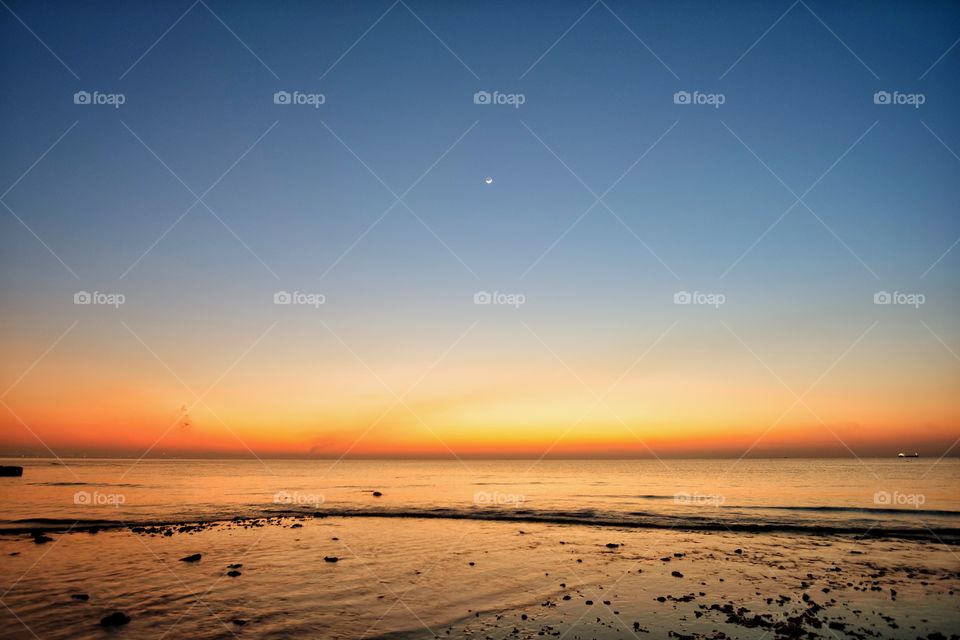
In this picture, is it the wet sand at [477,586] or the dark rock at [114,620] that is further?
the dark rock at [114,620]

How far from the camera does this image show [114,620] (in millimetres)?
14477

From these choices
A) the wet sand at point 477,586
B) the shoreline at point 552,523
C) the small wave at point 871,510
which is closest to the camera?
the wet sand at point 477,586

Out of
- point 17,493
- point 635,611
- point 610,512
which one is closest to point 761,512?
point 610,512

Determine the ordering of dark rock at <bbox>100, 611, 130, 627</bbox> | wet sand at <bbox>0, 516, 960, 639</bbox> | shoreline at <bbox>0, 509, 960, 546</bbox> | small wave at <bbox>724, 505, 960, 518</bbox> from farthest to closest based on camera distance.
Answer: small wave at <bbox>724, 505, 960, 518</bbox>, shoreline at <bbox>0, 509, 960, 546</bbox>, dark rock at <bbox>100, 611, 130, 627</bbox>, wet sand at <bbox>0, 516, 960, 639</bbox>

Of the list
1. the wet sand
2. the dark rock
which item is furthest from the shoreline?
the dark rock

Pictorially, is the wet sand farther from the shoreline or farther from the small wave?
the small wave

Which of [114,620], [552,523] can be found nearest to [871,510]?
[552,523]

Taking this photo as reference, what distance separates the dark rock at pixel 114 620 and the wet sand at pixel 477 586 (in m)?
0.09

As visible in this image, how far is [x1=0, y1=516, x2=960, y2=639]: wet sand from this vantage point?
45.6ft

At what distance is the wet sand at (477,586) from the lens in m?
13.9

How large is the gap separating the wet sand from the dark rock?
0.09 meters

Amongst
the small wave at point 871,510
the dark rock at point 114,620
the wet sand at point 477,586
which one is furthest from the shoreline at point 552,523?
the dark rock at point 114,620

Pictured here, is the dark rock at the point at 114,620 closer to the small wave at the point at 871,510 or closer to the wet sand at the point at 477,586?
the wet sand at the point at 477,586

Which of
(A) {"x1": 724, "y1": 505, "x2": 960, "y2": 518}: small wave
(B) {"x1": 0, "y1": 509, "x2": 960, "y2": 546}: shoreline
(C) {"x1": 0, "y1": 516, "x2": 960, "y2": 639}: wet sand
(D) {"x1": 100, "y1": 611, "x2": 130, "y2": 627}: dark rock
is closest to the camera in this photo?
(C) {"x1": 0, "y1": 516, "x2": 960, "y2": 639}: wet sand
